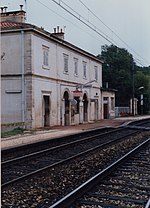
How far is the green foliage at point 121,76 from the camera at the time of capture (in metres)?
62.8

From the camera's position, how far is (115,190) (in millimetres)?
7039

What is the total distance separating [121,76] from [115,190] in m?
56.8

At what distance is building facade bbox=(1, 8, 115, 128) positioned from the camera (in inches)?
1019

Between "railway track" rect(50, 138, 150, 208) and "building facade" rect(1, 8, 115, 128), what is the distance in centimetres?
1660

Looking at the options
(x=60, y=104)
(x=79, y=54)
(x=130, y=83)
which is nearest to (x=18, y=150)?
(x=60, y=104)

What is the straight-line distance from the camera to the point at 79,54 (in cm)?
3616

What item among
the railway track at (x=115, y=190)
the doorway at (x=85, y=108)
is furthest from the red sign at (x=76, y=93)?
the railway track at (x=115, y=190)

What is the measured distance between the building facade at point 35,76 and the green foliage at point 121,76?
2894 centimetres

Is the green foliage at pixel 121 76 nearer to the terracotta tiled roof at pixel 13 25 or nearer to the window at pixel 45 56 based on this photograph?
the window at pixel 45 56

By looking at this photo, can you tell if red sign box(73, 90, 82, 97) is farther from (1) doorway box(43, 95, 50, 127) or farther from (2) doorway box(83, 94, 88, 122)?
(2) doorway box(83, 94, 88, 122)

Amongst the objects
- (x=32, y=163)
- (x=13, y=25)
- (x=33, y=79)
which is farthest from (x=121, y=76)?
(x=32, y=163)

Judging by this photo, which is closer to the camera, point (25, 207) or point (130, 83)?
point (25, 207)

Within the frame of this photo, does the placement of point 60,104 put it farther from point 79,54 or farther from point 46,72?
point 79,54

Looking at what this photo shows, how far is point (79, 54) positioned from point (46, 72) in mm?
8519
